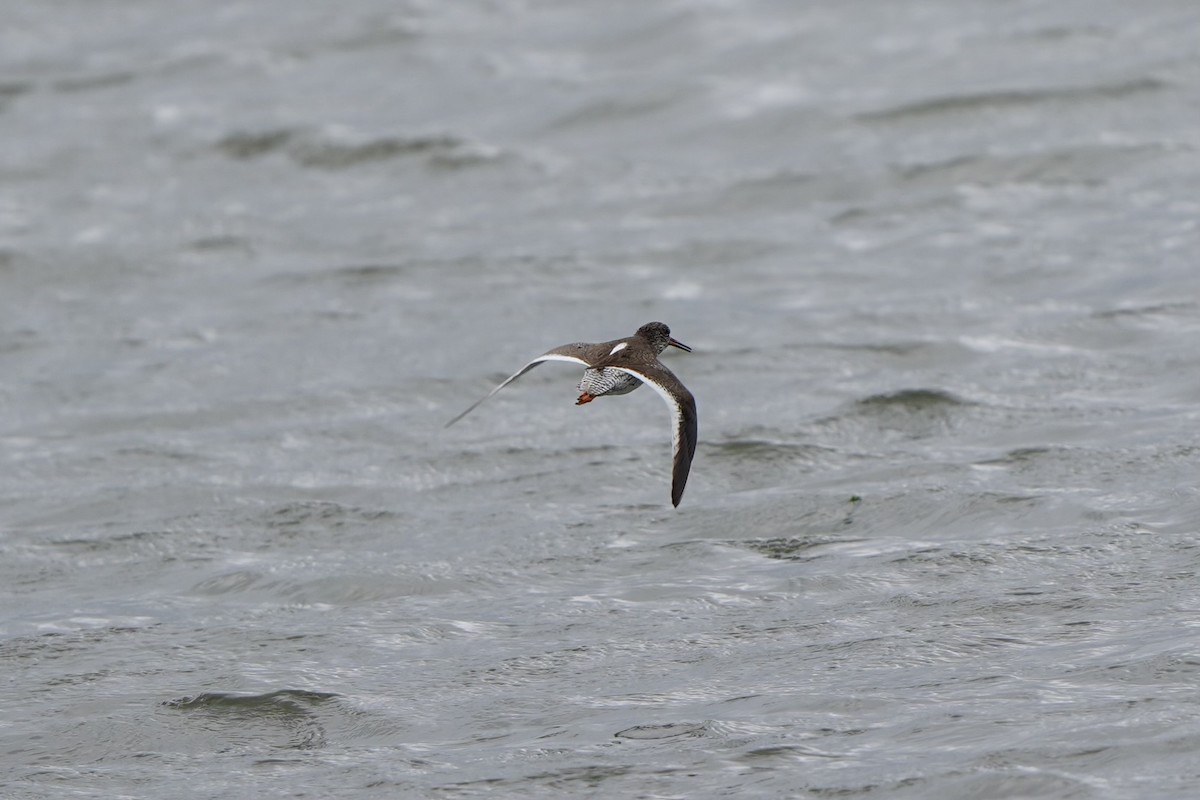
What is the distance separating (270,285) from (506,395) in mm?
3371

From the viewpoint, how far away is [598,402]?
1330cm

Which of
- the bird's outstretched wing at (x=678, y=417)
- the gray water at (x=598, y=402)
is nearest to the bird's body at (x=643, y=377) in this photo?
the bird's outstretched wing at (x=678, y=417)

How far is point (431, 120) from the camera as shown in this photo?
19625mm

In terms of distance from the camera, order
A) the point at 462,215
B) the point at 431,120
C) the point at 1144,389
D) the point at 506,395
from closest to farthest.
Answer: the point at 1144,389 → the point at 506,395 → the point at 462,215 → the point at 431,120

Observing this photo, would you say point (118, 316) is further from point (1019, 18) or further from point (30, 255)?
point (1019, 18)

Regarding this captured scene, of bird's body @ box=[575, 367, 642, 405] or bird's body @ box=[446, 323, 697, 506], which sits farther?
bird's body @ box=[575, 367, 642, 405]

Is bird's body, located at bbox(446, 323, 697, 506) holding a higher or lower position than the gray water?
higher

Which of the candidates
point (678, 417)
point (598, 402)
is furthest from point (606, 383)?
point (598, 402)

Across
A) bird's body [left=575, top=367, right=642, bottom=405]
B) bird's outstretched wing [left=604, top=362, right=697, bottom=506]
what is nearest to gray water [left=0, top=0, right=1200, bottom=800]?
bird's outstretched wing [left=604, top=362, right=697, bottom=506]

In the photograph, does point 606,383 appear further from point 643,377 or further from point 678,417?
point 678,417

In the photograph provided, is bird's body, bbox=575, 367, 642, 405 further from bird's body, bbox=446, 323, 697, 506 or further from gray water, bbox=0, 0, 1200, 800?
gray water, bbox=0, 0, 1200, 800

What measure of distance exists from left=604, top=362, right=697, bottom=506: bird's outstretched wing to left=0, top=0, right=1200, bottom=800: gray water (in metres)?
0.97

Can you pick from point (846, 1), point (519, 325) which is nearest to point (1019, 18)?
point (846, 1)

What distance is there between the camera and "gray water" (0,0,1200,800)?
26.8 ft
